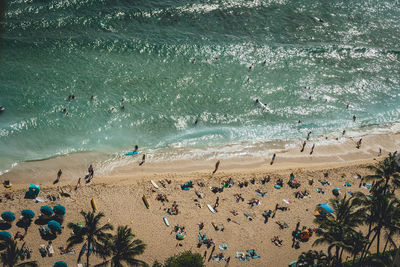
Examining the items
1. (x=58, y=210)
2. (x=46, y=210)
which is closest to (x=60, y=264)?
(x=58, y=210)

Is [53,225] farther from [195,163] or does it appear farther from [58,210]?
[195,163]

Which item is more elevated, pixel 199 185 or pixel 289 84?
pixel 289 84

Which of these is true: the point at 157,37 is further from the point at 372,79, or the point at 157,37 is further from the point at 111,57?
the point at 372,79

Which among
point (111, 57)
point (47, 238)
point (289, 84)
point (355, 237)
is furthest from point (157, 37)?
point (355, 237)

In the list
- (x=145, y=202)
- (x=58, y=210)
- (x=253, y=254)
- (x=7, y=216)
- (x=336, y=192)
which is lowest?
(x=336, y=192)

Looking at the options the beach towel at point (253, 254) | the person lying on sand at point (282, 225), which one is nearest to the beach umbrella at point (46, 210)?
the beach towel at point (253, 254)

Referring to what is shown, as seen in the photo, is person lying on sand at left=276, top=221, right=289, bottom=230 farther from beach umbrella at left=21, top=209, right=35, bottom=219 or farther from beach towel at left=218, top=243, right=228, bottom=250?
beach umbrella at left=21, top=209, right=35, bottom=219
